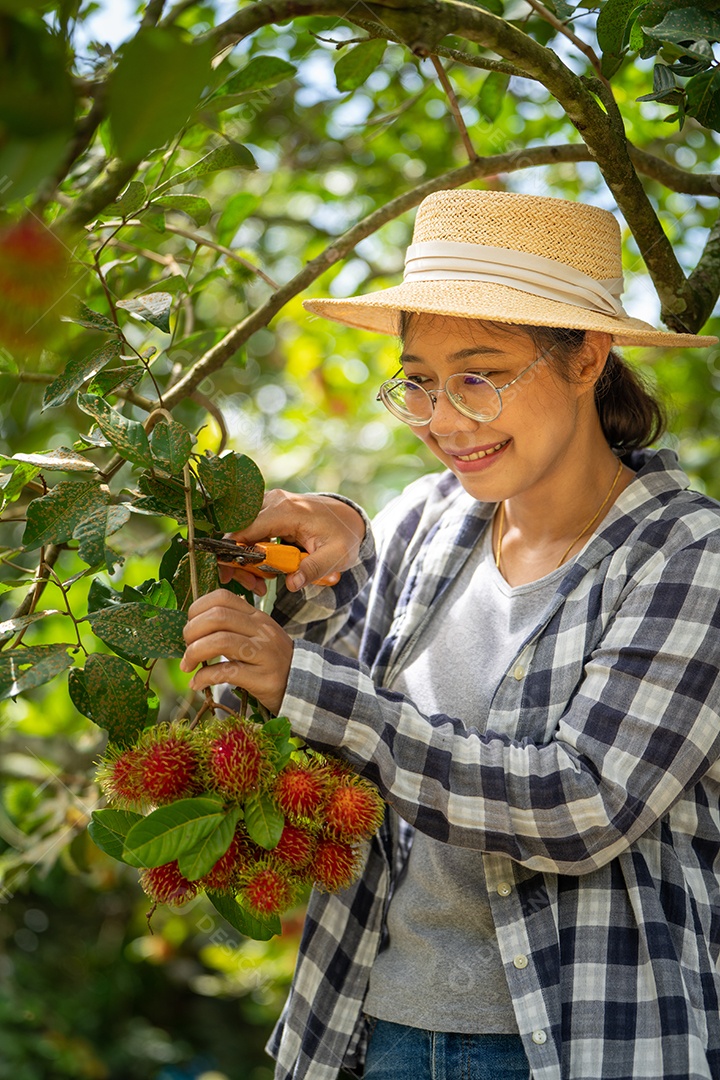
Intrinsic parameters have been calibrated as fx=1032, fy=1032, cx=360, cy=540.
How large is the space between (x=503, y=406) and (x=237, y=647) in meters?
0.43

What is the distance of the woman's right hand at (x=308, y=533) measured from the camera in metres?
1.12

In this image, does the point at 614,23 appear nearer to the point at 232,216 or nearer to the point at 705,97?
the point at 705,97

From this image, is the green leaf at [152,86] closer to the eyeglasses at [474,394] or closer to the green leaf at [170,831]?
the green leaf at [170,831]

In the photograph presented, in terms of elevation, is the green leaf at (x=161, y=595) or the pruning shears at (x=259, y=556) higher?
the pruning shears at (x=259, y=556)

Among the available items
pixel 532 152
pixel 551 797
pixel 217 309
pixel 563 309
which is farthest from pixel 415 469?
pixel 551 797

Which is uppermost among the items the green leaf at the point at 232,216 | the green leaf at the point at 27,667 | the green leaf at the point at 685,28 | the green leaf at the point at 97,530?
the green leaf at the point at 685,28

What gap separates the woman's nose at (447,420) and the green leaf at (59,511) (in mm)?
392

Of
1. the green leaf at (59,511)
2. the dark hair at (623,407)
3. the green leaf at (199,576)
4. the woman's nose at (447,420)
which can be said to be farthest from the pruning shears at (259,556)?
the dark hair at (623,407)

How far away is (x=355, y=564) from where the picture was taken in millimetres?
1309

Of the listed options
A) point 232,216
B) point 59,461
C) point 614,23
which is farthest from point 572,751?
point 232,216

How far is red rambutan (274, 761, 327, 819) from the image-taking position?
0.86 meters

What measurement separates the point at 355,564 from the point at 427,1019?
0.53 m

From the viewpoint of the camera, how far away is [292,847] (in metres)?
0.88

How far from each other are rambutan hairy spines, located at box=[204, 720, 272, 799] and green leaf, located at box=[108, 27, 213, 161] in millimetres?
477
